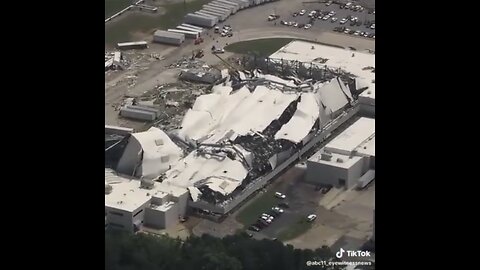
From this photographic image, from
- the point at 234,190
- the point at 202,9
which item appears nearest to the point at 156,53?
the point at 202,9

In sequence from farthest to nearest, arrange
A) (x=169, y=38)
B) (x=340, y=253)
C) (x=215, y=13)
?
(x=215, y=13) < (x=169, y=38) < (x=340, y=253)

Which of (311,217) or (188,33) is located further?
(188,33)

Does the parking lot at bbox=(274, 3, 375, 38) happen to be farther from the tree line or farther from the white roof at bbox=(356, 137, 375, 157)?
the tree line

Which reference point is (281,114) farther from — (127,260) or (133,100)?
(127,260)

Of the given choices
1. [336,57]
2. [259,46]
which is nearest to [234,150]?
[336,57]

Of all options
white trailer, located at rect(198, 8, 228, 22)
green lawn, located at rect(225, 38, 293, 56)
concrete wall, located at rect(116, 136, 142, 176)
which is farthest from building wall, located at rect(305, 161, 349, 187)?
white trailer, located at rect(198, 8, 228, 22)

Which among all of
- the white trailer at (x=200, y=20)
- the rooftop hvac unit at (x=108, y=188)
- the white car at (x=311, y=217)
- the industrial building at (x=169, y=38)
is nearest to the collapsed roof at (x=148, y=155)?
the rooftop hvac unit at (x=108, y=188)

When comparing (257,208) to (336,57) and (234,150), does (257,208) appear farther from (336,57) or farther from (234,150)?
(336,57)
